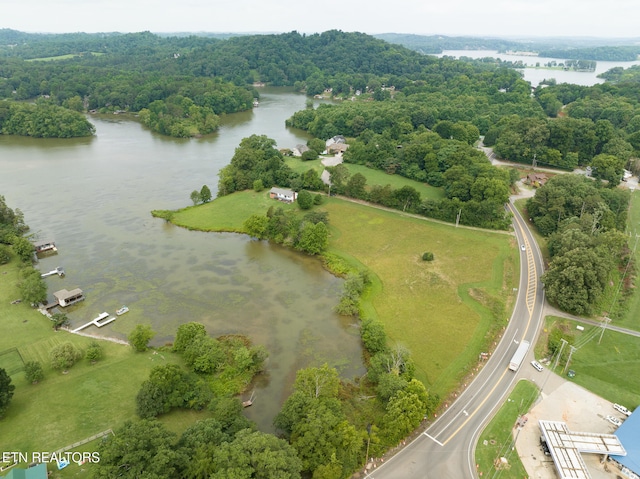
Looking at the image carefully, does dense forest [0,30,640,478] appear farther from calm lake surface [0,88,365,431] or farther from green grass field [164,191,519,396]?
calm lake surface [0,88,365,431]

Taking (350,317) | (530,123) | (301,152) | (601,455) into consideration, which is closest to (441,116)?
(530,123)

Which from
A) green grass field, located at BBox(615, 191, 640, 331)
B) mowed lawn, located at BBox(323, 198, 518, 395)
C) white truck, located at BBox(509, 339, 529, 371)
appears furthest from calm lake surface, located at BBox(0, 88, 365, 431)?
green grass field, located at BBox(615, 191, 640, 331)

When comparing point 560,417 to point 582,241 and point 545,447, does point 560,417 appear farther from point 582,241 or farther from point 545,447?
point 582,241

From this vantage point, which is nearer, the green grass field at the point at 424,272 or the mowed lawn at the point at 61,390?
the mowed lawn at the point at 61,390

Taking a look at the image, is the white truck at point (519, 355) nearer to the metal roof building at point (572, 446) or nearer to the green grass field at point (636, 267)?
the metal roof building at point (572, 446)

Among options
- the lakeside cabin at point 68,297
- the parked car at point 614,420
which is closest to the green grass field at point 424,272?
Answer: the parked car at point 614,420

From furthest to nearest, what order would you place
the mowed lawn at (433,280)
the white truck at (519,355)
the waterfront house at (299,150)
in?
the waterfront house at (299,150), the mowed lawn at (433,280), the white truck at (519,355)

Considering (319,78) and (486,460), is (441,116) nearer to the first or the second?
(319,78)
